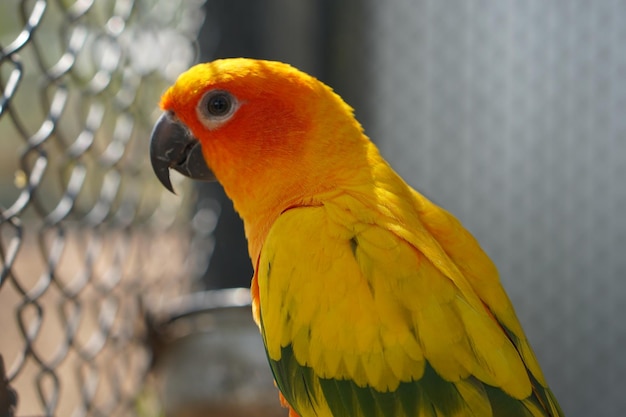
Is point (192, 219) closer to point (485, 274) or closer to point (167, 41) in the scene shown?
point (167, 41)

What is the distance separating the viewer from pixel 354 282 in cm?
111

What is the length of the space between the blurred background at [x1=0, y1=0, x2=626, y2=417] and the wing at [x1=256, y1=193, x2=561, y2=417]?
69 cm

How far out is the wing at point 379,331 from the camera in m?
1.09

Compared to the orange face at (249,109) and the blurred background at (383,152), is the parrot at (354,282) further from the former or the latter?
the blurred background at (383,152)

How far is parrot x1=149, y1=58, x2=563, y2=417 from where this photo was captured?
3.58ft

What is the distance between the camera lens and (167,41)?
2258 millimetres

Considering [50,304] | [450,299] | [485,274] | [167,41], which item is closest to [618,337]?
[485,274]

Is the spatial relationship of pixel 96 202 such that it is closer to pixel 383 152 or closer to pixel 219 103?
pixel 219 103

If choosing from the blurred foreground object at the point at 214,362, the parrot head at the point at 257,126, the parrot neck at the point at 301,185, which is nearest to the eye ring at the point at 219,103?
the parrot head at the point at 257,126

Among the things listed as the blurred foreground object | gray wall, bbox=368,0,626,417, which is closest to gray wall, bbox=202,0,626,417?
gray wall, bbox=368,0,626,417

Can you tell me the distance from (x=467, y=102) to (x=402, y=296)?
2.09 metres

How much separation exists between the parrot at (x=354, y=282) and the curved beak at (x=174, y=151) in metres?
0.07

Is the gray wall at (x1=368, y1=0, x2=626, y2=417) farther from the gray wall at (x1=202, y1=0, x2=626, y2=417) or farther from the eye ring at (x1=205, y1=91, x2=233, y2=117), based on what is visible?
the eye ring at (x1=205, y1=91, x2=233, y2=117)

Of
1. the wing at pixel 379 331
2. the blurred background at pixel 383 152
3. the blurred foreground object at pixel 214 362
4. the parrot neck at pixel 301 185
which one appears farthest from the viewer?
the blurred background at pixel 383 152
